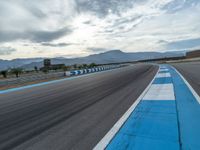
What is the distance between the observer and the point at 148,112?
5523 millimetres

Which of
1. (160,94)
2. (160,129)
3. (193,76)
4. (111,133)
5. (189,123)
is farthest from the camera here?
(193,76)

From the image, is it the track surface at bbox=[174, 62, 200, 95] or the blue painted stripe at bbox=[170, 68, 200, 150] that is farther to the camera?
the track surface at bbox=[174, 62, 200, 95]

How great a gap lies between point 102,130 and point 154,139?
1.10 meters

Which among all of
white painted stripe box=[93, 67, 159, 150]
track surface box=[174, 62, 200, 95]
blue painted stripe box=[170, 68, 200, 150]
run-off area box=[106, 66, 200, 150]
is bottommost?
white painted stripe box=[93, 67, 159, 150]

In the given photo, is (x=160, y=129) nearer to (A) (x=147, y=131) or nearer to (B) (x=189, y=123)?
(A) (x=147, y=131)

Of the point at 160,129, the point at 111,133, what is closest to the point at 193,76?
the point at 160,129

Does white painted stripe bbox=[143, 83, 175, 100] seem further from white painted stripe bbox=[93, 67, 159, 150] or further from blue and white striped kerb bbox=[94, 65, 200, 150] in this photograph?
white painted stripe bbox=[93, 67, 159, 150]

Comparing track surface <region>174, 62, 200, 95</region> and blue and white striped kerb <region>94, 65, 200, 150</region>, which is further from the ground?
track surface <region>174, 62, 200, 95</region>

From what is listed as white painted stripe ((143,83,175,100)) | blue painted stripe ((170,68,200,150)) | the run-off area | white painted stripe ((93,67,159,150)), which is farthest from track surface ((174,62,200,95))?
white painted stripe ((93,67,159,150))

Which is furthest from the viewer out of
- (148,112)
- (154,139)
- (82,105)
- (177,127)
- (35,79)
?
(35,79)

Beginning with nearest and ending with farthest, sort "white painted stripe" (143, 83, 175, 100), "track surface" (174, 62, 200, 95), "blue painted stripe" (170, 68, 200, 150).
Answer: "blue painted stripe" (170, 68, 200, 150) < "white painted stripe" (143, 83, 175, 100) < "track surface" (174, 62, 200, 95)

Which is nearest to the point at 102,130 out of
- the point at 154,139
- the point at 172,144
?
the point at 154,139

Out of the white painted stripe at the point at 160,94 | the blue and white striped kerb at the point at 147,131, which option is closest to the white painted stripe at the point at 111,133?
the blue and white striped kerb at the point at 147,131

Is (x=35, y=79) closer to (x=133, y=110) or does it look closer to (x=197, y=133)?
(x=133, y=110)
